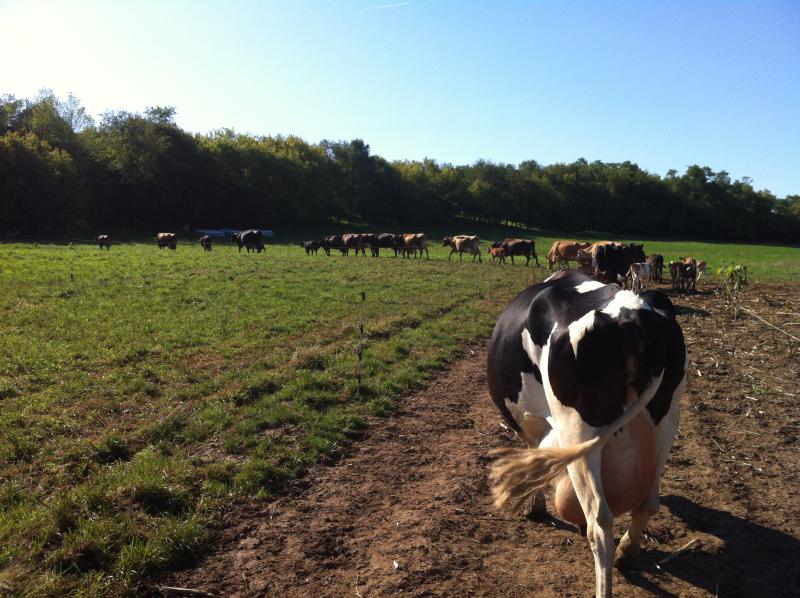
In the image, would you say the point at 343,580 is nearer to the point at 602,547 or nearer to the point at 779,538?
the point at 602,547

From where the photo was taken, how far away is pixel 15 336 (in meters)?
9.76

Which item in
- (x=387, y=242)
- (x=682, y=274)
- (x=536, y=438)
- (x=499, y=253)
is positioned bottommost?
(x=536, y=438)

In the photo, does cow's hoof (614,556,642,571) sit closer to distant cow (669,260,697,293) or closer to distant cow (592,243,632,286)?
distant cow (592,243,632,286)

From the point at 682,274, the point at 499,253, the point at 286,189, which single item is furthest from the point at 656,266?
the point at 286,189

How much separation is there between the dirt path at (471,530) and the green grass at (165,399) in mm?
470

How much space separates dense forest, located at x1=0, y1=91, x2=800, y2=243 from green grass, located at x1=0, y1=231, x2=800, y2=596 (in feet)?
121

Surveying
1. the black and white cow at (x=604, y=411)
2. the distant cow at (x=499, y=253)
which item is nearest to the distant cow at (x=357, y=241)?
the distant cow at (x=499, y=253)

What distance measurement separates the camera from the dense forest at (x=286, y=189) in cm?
4647

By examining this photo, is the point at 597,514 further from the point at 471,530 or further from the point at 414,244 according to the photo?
the point at 414,244

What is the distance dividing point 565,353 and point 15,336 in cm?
1080

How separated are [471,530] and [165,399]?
4991mm

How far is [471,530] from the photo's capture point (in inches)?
166

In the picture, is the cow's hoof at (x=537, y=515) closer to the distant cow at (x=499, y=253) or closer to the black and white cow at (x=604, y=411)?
the black and white cow at (x=604, y=411)

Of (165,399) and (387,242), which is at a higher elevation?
(387,242)
